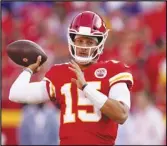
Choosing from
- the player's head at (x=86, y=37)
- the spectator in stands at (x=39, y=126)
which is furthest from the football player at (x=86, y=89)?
the spectator in stands at (x=39, y=126)

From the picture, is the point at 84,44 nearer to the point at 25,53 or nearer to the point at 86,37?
the point at 86,37

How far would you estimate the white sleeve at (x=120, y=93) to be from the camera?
4418 mm

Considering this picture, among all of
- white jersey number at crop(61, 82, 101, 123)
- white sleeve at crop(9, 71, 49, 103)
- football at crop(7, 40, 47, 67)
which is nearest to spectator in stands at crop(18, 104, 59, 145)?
football at crop(7, 40, 47, 67)

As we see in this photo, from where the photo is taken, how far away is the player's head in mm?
4578

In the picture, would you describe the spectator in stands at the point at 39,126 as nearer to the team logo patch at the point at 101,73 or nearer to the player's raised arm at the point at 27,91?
the player's raised arm at the point at 27,91

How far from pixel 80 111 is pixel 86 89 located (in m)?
0.18

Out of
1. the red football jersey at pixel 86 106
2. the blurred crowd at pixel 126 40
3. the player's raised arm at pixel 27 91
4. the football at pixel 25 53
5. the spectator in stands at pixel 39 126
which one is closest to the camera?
the red football jersey at pixel 86 106

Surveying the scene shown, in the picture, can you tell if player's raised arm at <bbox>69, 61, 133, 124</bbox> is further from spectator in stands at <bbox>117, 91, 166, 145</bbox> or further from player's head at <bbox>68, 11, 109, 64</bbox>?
spectator in stands at <bbox>117, 91, 166, 145</bbox>

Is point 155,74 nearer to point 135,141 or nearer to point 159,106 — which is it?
point 159,106

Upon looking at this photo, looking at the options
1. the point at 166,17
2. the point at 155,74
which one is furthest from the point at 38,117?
the point at 166,17

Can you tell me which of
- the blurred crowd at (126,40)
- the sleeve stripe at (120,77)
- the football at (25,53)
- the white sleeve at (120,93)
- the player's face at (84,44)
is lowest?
the blurred crowd at (126,40)

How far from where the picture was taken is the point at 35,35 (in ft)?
34.4

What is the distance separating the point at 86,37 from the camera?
4.61m

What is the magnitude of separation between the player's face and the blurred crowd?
3793 millimetres
